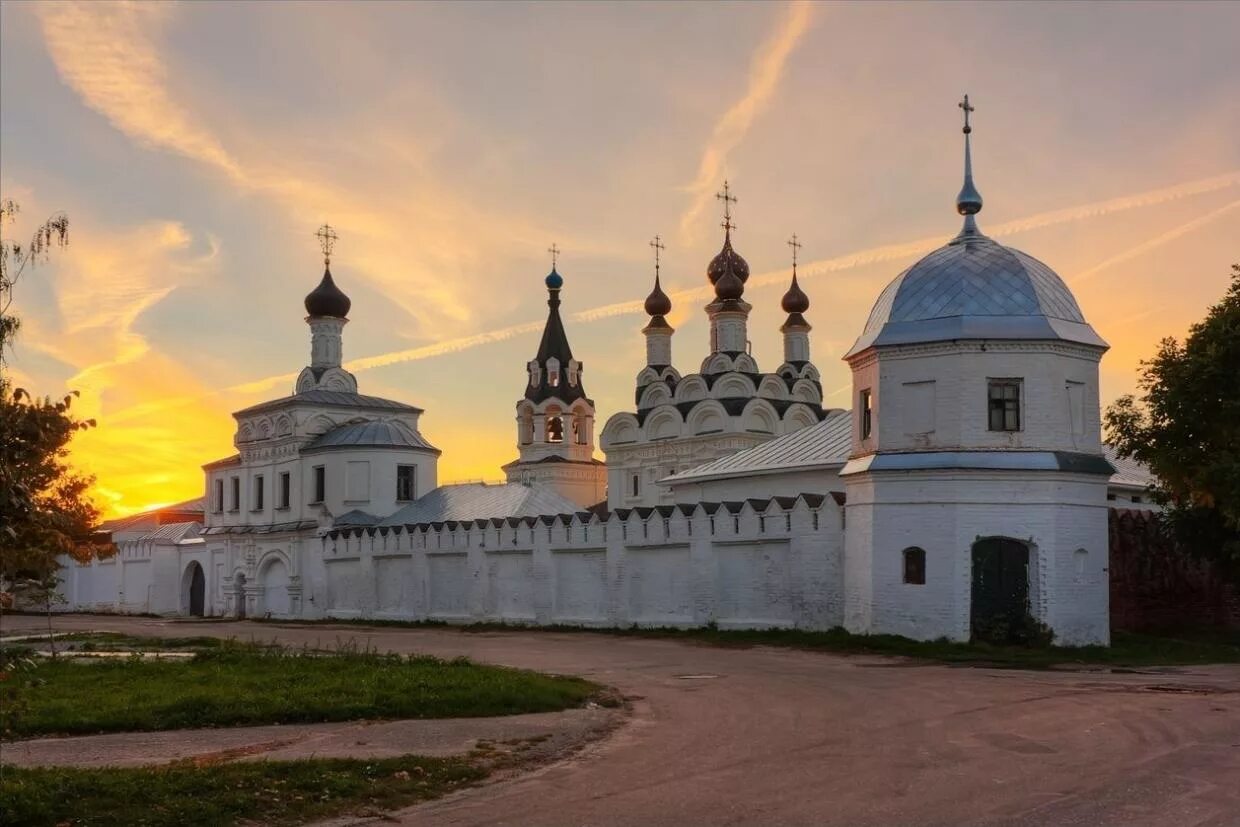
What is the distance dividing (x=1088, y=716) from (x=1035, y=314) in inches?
442

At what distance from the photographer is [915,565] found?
72.2 ft

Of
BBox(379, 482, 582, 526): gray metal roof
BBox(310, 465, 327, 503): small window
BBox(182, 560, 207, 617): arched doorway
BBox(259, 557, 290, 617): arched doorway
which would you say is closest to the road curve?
BBox(379, 482, 582, 526): gray metal roof

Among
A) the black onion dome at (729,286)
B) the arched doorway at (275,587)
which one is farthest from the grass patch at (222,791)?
the black onion dome at (729,286)

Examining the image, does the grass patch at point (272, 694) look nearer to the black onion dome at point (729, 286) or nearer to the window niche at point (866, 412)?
the window niche at point (866, 412)

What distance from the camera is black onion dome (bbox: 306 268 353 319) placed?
49469 mm

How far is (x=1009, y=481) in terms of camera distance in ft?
71.1

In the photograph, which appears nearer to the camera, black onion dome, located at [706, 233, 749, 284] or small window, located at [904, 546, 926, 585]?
small window, located at [904, 546, 926, 585]

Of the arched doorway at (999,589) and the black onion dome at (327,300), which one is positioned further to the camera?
the black onion dome at (327,300)

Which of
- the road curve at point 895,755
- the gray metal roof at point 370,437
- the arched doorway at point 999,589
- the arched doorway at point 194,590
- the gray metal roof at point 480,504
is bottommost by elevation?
the arched doorway at point 194,590

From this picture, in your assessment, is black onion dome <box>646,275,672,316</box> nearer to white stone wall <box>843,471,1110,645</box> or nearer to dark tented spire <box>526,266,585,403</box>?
dark tented spire <box>526,266,585,403</box>

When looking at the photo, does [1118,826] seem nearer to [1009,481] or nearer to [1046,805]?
[1046,805]

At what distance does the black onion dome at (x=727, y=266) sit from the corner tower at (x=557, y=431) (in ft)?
27.8

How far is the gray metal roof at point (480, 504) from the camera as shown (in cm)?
4034

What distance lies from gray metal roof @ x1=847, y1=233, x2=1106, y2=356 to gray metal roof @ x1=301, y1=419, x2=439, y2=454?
24.4m
